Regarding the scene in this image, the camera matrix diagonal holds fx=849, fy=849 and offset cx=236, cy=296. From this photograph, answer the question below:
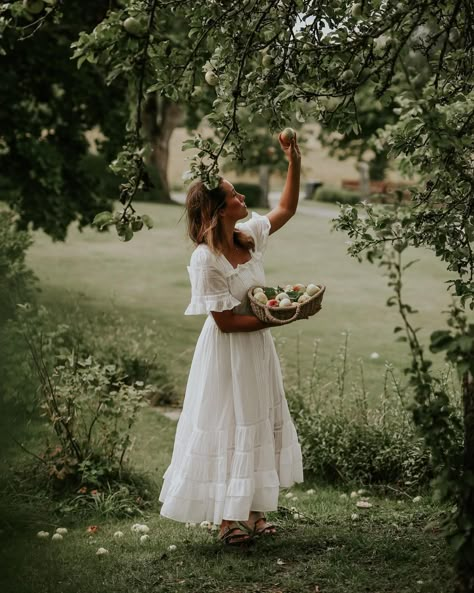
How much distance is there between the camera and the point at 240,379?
166 inches

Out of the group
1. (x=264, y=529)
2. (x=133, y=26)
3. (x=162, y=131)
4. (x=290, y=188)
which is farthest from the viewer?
(x=162, y=131)

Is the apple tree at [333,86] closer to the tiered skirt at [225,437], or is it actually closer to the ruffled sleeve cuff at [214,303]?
the ruffled sleeve cuff at [214,303]

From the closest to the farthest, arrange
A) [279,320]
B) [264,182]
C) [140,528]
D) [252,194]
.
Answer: [279,320]
[140,528]
[252,194]
[264,182]

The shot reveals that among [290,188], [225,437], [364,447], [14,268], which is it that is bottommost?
[364,447]

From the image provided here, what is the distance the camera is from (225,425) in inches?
167

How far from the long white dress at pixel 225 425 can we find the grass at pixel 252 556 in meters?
0.24

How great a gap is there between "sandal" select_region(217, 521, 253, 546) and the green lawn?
4.29 meters

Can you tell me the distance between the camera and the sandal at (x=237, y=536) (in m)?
4.25

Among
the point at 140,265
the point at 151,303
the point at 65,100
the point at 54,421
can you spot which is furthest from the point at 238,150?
the point at 140,265

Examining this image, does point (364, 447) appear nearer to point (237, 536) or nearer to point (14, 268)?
point (237, 536)

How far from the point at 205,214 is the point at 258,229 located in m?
0.41

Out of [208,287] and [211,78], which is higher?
[211,78]

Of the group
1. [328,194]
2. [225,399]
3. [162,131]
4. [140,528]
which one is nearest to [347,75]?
[225,399]

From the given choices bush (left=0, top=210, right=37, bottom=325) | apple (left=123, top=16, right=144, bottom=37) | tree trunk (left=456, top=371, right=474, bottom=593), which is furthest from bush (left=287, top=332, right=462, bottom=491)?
apple (left=123, top=16, right=144, bottom=37)
